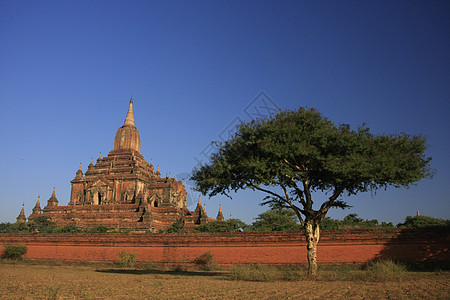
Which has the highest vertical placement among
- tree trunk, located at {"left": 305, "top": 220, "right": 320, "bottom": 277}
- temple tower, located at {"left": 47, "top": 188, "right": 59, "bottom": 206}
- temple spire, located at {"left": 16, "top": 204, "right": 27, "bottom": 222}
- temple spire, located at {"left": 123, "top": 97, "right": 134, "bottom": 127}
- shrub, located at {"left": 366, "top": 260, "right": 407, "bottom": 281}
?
temple spire, located at {"left": 123, "top": 97, "right": 134, "bottom": 127}

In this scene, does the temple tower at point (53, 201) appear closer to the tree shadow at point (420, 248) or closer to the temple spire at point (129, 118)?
the temple spire at point (129, 118)

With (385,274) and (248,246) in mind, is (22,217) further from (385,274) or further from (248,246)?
(385,274)

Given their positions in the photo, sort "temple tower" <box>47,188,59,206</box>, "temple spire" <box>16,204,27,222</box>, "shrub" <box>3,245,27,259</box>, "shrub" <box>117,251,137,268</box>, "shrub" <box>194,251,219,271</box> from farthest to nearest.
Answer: "temple tower" <box>47,188,59,206</box>
"temple spire" <box>16,204,27,222</box>
"shrub" <box>3,245,27,259</box>
"shrub" <box>117,251,137,268</box>
"shrub" <box>194,251,219,271</box>

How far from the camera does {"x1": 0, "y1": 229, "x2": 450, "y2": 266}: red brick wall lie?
19.7m

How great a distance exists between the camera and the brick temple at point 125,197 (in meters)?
48.7

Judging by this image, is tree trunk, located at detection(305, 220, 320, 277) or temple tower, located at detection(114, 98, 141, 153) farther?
temple tower, located at detection(114, 98, 141, 153)

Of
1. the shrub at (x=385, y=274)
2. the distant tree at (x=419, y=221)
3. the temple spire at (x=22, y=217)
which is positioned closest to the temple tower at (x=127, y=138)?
the temple spire at (x=22, y=217)

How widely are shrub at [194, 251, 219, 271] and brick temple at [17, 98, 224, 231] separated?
899 inches

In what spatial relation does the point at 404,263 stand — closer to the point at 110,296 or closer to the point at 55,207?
the point at 110,296

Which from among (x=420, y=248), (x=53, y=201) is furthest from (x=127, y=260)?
(x=53, y=201)

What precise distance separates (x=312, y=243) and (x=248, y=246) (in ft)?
22.1

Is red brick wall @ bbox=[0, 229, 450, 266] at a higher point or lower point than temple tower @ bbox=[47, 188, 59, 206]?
lower

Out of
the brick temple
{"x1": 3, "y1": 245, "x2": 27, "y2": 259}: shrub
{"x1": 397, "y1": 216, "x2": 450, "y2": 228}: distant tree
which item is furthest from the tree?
the brick temple

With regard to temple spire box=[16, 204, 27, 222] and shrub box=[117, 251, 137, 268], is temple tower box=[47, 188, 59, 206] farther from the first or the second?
shrub box=[117, 251, 137, 268]
